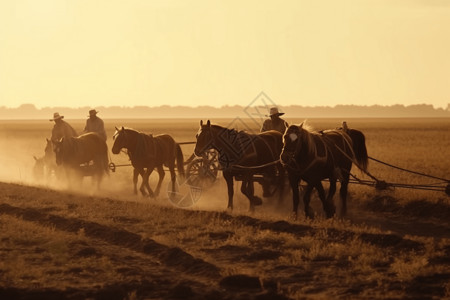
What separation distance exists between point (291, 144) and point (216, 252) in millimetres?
3111

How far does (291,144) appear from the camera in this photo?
40.7ft

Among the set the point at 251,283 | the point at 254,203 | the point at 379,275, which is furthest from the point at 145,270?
the point at 254,203

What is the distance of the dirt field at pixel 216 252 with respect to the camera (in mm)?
8117

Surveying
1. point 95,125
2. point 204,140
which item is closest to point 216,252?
point 204,140

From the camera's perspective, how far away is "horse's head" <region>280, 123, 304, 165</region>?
12359mm

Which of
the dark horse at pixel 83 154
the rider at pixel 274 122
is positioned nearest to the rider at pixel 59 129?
the dark horse at pixel 83 154

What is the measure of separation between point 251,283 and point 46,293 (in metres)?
2.60

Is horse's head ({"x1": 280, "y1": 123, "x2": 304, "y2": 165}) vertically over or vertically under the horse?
over

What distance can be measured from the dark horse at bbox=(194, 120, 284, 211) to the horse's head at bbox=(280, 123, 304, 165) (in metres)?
1.68

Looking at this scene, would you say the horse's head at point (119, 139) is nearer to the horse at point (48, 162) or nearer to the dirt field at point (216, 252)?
the dirt field at point (216, 252)

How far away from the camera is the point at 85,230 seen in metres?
12.2

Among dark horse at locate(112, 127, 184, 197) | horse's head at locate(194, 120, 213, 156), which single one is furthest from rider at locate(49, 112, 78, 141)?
horse's head at locate(194, 120, 213, 156)

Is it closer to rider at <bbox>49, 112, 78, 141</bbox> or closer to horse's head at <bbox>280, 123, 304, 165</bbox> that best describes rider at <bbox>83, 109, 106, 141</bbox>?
rider at <bbox>49, 112, 78, 141</bbox>

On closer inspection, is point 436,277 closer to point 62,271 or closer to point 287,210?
point 62,271
